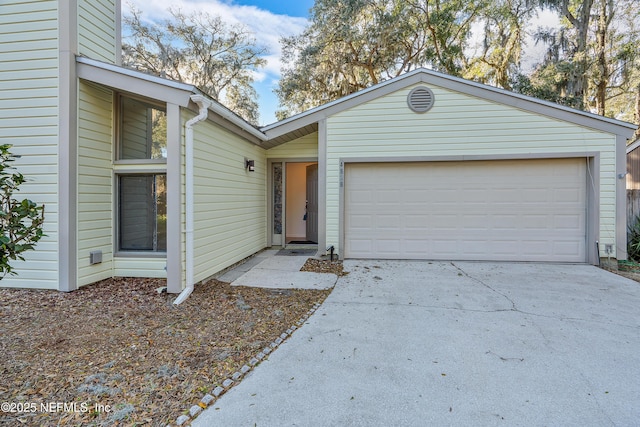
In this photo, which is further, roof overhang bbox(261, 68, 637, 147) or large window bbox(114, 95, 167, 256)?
roof overhang bbox(261, 68, 637, 147)

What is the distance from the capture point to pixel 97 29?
5035 millimetres

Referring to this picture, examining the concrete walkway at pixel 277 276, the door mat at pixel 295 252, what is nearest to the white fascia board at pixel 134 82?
the concrete walkway at pixel 277 276

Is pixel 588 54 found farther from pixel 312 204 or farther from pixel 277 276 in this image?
pixel 277 276

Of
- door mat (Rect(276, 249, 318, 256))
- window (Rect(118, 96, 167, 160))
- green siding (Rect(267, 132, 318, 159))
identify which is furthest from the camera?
green siding (Rect(267, 132, 318, 159))

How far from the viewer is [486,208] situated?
6.47 metres

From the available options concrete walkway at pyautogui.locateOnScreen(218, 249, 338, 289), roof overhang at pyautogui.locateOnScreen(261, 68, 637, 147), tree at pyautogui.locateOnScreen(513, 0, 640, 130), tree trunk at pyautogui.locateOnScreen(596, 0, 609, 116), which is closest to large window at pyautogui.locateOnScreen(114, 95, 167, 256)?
concrete walkway at pyautogui.locateOnScreen(218, 249, 338, 289)

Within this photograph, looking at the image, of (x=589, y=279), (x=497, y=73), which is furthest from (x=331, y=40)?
(x=589, y=279)

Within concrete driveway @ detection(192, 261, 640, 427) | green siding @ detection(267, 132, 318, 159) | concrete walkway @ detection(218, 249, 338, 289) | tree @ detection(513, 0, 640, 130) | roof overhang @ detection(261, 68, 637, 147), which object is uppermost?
tree @ detection(513, 0, 640, 130)

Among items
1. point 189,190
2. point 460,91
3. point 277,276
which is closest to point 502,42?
point 460,91

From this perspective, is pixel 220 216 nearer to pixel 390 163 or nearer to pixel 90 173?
pixel 90 173

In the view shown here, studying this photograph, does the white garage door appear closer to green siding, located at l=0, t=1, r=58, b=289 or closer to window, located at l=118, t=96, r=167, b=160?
window, located at l=118, t=96, r=167, b=160

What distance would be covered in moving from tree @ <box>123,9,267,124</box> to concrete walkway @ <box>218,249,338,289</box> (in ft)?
37.9

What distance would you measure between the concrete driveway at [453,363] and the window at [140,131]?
3619mm

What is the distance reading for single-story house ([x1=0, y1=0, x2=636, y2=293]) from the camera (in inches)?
175
